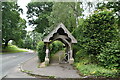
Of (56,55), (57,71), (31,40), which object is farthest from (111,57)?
(31,40)

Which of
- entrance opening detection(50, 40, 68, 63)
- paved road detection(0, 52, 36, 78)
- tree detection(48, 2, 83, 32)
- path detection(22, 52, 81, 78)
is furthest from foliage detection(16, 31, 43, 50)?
path detection(22, 52, 81, 78)

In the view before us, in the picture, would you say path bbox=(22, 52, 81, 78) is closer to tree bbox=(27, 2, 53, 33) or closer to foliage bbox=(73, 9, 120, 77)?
foliage bbox=(73, 9, 120, 77)

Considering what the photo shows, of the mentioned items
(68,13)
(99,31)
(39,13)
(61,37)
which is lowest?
(61,37)

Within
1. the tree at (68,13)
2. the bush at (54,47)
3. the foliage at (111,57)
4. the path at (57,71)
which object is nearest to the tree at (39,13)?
the bush at (54,47)

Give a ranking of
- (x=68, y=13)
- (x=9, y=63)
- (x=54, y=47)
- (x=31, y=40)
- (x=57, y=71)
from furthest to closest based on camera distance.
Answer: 1. (x=31, y=40)
2. (x=54, y=47)
3. (x=68, y=13)
4. (x=9, y=63)
5. (x=57, y=71)

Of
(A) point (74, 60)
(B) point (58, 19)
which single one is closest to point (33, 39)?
(B) point (58, 19)

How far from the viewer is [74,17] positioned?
16.3 m

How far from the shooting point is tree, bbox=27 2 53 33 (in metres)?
26.8

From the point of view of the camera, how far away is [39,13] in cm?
2817

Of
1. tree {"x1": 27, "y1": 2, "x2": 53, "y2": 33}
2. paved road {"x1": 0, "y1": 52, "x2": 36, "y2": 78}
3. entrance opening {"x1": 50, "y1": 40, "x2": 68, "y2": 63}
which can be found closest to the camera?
paved road {"x1": 0, "y1": 52, "x2": 36, "y2": 78}

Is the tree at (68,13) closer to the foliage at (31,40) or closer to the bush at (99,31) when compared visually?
the bush at (99,31)

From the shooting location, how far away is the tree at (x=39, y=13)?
26.8 metres

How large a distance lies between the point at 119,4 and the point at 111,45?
197 inches

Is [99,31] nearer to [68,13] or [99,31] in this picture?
[99,31]
